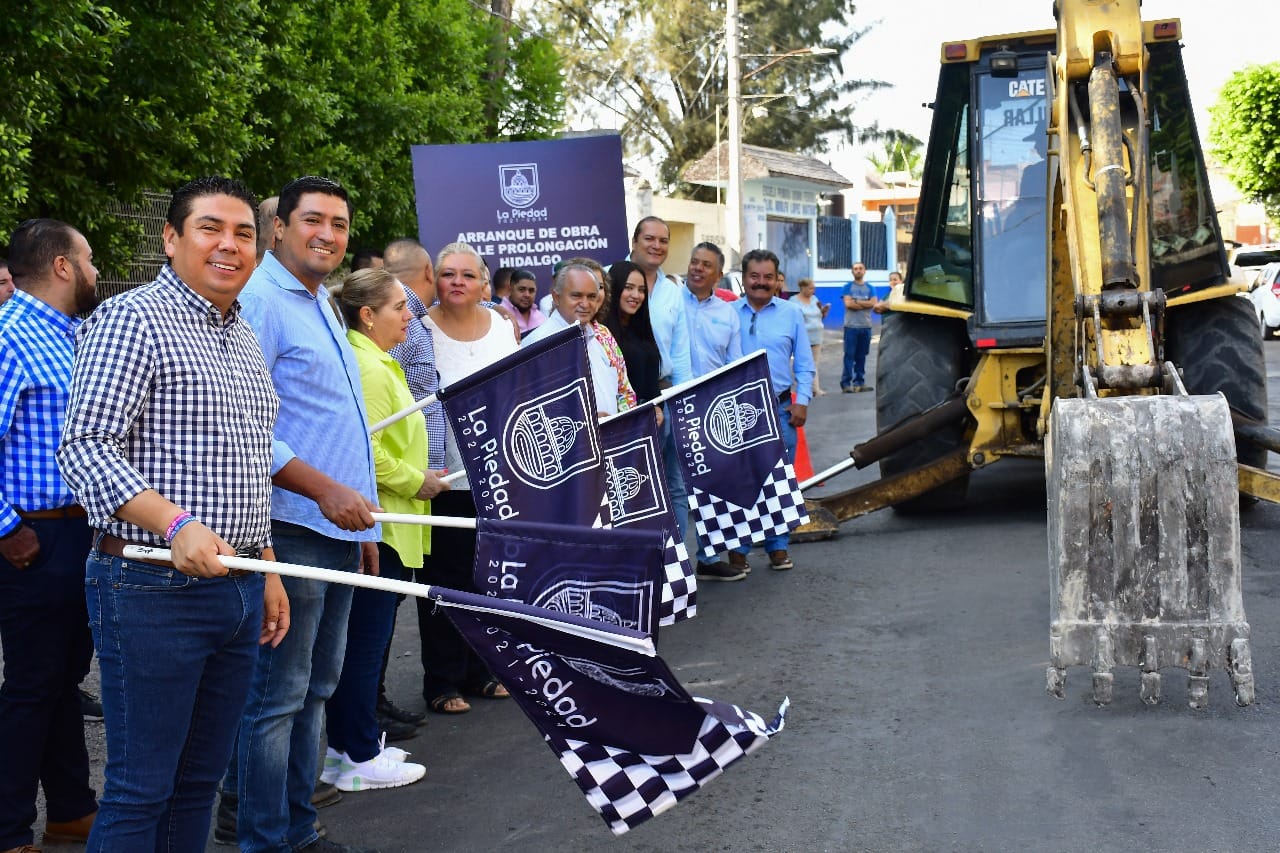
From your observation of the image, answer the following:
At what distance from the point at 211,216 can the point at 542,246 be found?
7.85 m

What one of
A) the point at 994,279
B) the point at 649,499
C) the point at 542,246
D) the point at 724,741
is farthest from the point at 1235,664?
the point at 542,246

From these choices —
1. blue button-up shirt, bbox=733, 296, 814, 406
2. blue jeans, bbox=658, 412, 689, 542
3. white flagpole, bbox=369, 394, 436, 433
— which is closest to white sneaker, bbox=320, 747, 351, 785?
white flagpole, bbox=369, 394, 436, 433

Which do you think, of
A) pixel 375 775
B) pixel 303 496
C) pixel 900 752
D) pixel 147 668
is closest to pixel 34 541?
pixel 303 496

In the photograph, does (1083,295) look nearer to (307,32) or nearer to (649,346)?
(649,346)

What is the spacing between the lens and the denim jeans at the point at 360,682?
16.7 feet

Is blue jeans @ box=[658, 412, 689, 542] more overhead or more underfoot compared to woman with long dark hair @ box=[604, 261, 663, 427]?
more underfoot

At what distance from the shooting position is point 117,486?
322 cm

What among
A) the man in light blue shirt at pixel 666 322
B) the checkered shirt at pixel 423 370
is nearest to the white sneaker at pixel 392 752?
the checkered shirt at pixel 423 370

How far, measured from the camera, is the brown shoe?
4.64 metres

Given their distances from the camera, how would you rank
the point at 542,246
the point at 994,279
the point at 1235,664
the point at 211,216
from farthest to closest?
the point at 542,246 < the point at 994,279 < the point at 1235,664 < the point at 211,216

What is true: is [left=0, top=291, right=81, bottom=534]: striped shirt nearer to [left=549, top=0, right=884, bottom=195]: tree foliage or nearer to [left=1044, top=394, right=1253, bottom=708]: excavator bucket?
[left=1044, top=394, right=1253, bottom=708]: excavator bucket

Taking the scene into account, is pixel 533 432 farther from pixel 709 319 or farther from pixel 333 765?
pixel 709 319

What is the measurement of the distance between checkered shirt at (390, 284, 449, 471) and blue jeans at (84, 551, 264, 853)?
8.78ft

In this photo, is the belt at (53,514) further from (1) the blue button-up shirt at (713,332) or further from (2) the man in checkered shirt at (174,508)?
(1) the blue button-up shirt at (713,332)
